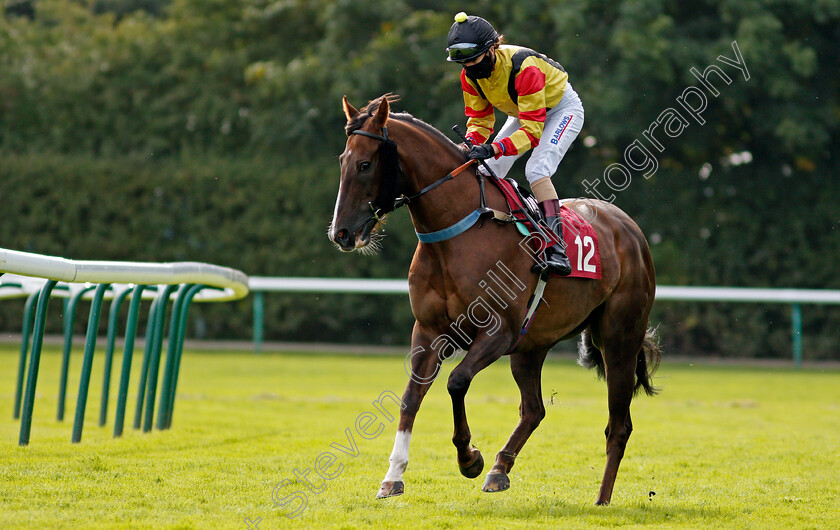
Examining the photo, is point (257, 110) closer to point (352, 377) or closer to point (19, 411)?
point (352, 377)

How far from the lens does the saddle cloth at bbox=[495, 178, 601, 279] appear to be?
4977 mm

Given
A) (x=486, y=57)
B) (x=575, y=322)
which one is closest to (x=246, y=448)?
(x=575, y=322)

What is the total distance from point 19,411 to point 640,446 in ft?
16.3

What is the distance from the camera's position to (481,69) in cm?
495

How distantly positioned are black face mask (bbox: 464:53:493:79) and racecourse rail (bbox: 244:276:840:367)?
1016 cm

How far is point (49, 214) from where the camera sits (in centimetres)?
1766

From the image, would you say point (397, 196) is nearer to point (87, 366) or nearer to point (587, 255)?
point (587, 255)

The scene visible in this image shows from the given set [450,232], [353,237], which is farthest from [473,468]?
[353,237]

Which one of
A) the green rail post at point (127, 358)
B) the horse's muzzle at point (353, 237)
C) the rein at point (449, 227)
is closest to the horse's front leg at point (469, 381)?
the rein at point (449, 227)

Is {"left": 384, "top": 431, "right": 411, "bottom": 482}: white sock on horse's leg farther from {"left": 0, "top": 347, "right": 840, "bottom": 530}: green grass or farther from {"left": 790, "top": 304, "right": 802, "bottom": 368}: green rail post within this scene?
{"left": 790, "top": 304, "right": 802, "bottom": 368}: green rail post

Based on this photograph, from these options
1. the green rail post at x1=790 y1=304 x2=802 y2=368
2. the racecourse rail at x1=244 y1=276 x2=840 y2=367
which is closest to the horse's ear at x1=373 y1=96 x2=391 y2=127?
the racecourse rail at x1=244 y1=276 x2=840 y2=367

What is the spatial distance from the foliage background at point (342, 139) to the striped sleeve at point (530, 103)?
9.67m

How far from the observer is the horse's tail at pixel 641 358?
5824 mm

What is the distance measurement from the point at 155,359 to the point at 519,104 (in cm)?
319
